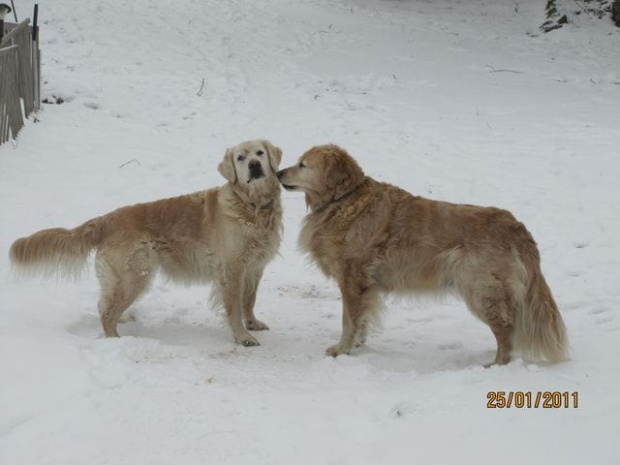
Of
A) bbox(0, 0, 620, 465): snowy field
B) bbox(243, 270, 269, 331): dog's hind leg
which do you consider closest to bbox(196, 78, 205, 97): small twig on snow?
bbox(0, 0, 620, 465): snowy field

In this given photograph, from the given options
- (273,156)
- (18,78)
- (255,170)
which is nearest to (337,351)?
(255,170)

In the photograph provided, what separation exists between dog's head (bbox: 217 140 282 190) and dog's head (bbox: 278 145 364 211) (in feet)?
0.91

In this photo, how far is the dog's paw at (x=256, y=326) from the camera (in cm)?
585

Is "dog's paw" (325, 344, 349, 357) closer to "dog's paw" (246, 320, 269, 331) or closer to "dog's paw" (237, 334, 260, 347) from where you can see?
"dog's paw" (237, 334, 260, 347)

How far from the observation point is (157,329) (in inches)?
227

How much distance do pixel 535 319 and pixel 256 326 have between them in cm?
252

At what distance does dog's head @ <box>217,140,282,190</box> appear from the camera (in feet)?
18.0

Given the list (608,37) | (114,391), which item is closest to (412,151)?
(114,391)

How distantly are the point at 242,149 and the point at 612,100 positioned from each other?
9762 mm

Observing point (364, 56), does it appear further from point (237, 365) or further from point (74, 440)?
point (74, 440)

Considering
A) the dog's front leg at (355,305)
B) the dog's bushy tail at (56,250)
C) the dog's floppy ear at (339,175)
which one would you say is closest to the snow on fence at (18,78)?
the dog's bushy tail at (56,250)
